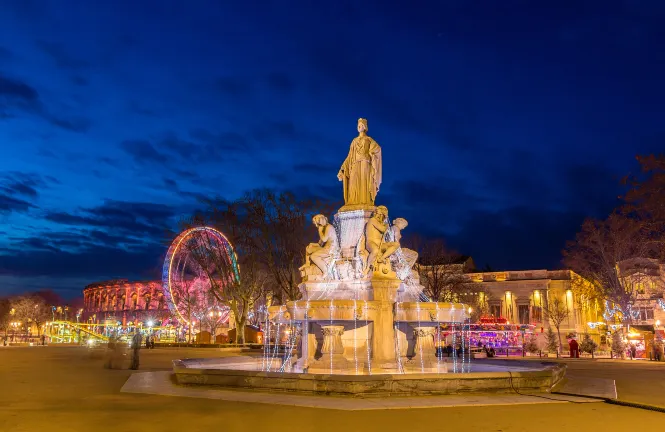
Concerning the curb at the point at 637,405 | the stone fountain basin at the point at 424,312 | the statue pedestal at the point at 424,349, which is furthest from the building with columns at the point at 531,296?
the curb at the point at 637,405

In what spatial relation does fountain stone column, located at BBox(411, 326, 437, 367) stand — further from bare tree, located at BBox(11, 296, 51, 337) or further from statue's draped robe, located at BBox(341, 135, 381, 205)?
bare tree, located at BBox(11, 296, 51, 337)

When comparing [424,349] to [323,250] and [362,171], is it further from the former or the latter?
[362,171]

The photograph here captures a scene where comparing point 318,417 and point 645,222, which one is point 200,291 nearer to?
point 645,222

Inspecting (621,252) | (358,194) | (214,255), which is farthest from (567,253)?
(358,194)

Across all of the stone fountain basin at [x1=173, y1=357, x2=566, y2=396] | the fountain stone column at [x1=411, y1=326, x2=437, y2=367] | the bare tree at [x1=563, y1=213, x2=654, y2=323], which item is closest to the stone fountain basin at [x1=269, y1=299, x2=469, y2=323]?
the fountain stone column at [x1=411, y1=326, x2=437, y2=367]

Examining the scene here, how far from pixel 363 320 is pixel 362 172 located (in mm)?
5315

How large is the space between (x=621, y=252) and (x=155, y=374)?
40.0 meters

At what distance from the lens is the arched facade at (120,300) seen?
113 m

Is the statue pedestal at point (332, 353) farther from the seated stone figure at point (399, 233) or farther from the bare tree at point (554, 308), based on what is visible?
the bare tree at point (554, 308)

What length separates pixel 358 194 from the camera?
1800 centimetres

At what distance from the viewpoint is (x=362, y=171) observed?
18.1m

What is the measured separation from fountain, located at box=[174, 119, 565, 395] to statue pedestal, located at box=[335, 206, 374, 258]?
0.03 m

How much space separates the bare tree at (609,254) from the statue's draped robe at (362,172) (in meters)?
29.6

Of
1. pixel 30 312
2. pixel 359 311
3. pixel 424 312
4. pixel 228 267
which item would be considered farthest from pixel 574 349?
pixel 30 312
